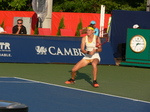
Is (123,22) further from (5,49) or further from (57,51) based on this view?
(5,49)

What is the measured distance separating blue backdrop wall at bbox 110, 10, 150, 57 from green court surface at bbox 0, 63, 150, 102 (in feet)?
13.4

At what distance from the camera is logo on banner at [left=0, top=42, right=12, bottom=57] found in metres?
19.4

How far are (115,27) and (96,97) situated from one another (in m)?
12.5

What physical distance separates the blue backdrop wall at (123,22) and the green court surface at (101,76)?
13.4 feet

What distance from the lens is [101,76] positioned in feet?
55.3

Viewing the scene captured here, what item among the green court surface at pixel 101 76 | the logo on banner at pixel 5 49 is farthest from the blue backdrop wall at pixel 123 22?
the logo on banner at pixel 5 49

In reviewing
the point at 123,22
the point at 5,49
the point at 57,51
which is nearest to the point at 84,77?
the point at 57,51

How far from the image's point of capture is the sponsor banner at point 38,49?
1955 centimetres

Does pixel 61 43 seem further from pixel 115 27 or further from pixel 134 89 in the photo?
pixel 134 89

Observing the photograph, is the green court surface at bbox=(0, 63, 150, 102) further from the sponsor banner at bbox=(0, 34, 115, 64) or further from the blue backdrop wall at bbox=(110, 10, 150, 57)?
the blue backdrop wall at bbox=(110, 10, 150, 57)

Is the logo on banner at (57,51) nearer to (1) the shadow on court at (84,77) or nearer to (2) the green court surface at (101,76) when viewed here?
(2) the green court surface at (101,76)

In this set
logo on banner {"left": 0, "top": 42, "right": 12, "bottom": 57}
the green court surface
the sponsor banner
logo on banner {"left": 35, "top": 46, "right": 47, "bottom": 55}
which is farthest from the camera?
logo on banner {"left": 35, "top": 46, "right": 47, "bottom": 55}

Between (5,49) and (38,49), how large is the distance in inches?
47.6

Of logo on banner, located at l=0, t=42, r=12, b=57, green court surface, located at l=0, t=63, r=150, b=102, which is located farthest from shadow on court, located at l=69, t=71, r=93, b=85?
logo on banner, located at l=0, t=42, r=12, b=57
